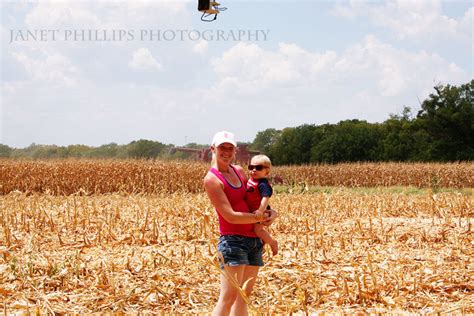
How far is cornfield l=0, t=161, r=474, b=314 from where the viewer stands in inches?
216

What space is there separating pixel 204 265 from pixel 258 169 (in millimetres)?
2730

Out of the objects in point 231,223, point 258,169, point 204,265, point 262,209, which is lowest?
point 204,265

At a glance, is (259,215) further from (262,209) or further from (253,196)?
(253,196)

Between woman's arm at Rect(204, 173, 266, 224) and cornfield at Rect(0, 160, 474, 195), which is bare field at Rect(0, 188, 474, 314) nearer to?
woman's arm at Rect(204, 173, 266, 224)

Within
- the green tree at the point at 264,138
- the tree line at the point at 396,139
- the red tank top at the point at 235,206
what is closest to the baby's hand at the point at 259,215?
the red tank top at the point at 235,206

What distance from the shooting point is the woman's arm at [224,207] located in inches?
144

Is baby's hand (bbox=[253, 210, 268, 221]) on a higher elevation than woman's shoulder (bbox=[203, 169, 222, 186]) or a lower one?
lower

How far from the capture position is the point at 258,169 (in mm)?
3803

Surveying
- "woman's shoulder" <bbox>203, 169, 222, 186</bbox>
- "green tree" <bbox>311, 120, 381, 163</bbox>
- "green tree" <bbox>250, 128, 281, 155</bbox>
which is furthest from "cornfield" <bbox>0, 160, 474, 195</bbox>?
"green tree" <bbox>250, 128, 281, 155</bbox>

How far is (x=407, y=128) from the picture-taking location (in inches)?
2130

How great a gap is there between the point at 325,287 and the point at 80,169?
18.7m

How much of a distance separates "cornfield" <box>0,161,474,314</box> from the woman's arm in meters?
0.36

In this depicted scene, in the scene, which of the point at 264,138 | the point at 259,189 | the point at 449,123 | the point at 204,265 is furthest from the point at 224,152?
the point at 264,138

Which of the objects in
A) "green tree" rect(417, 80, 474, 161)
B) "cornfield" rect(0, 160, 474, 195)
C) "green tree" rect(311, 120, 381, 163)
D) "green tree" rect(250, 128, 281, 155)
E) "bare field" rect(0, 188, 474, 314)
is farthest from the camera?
"green tree" rect(250, 128, 281, 155)
